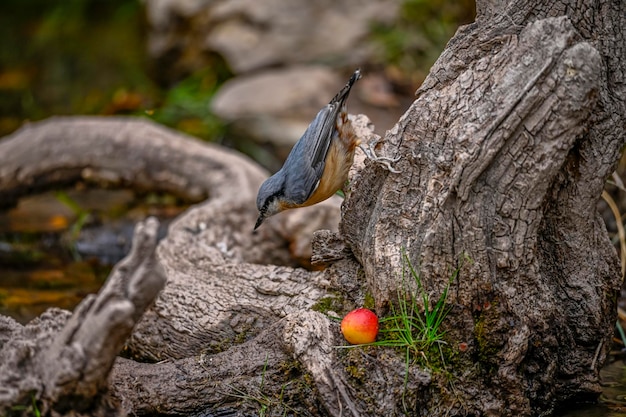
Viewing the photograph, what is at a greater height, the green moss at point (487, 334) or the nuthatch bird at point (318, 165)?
the nuthatch bird at point (318, 165)

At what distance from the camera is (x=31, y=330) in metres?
3.09

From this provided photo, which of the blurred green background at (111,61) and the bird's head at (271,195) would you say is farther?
the blurred green background at (111,61)

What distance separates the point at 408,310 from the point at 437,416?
43 centimetres

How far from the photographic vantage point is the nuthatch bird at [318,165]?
13.4ft

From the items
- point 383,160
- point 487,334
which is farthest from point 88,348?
point 487,334

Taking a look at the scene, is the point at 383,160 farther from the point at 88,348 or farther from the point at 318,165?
the point at 88,348

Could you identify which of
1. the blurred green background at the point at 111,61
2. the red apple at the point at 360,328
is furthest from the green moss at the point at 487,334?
the blurred green background at the point at 111,61

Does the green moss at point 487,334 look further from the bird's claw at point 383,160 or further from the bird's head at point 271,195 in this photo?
the bird's head at point 271,195

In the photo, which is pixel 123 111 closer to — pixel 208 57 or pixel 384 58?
pixel 208 57

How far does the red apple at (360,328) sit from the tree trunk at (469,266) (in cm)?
5

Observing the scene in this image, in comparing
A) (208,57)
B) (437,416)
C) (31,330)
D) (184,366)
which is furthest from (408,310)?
(208,57)

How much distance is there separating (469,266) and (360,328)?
50 centimetres

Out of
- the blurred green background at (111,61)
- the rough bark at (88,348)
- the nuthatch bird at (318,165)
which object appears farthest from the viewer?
the blurred green background at (111,61)

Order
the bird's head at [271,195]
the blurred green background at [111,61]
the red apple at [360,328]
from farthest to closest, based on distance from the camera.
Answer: the blurred green background at [111,61] < the bird's head at [271,195] < the red apple at [360,328]
